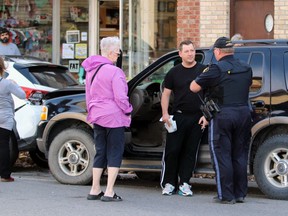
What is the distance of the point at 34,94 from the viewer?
1151cm

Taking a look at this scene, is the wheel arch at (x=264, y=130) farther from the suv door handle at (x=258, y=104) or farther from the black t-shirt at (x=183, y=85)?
the black t-shirt at (x=183, y=85)

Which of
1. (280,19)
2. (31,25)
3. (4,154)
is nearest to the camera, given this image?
(4,154)

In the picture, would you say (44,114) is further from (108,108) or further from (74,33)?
(74,33)

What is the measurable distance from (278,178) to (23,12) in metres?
10.6

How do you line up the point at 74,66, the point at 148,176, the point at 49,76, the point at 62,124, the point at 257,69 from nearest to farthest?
the point at 257,69
the point at 62,124
the point at 148,176
the point at 49,76
the point at 74,66

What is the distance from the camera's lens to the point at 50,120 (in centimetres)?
1039

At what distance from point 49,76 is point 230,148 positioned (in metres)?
4.26

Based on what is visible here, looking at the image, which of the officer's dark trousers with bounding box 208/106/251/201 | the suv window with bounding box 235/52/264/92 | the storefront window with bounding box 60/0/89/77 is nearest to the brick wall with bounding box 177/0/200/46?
the storefront window with bounding box 60/0/89/77

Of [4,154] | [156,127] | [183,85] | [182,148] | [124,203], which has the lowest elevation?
[124,203]

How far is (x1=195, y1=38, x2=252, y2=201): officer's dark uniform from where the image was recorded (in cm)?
875

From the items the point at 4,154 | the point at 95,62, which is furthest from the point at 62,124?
the point at 95,62

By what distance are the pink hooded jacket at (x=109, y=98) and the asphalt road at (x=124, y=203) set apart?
95 cm

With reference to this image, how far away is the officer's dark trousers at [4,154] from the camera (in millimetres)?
10602

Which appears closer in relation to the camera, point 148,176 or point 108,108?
point 108,108
